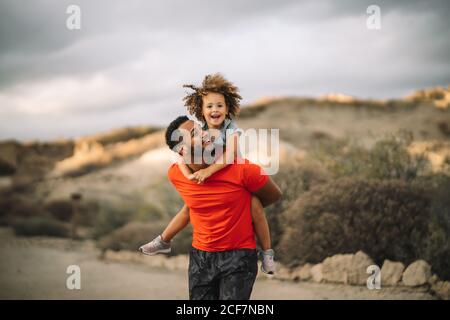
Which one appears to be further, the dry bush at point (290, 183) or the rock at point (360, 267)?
the dry bush at point (290, 183)

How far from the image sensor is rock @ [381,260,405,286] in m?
7.24

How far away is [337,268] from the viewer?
7.59m

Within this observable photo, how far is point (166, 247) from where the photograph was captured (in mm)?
3867

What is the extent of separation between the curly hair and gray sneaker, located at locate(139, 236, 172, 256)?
37.3 inches

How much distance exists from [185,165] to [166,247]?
80 cm

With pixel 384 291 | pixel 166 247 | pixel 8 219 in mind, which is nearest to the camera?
pixel 166 247

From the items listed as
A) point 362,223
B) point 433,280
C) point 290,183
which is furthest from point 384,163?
point 433,280

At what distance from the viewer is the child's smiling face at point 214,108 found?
338 cm

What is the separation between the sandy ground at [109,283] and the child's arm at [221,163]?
4326 mm

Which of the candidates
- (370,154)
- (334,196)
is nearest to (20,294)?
(334,196)

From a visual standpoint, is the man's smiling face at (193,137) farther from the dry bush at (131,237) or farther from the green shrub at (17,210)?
the green shrub at (17,210)

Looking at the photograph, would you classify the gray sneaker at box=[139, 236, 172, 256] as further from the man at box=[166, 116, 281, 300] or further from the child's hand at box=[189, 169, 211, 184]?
the child's hand at box=[189, 169, 211, 184]

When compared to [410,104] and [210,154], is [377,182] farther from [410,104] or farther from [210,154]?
[410,104]

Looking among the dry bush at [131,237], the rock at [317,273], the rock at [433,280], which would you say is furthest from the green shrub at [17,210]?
the rock at [433,280]
